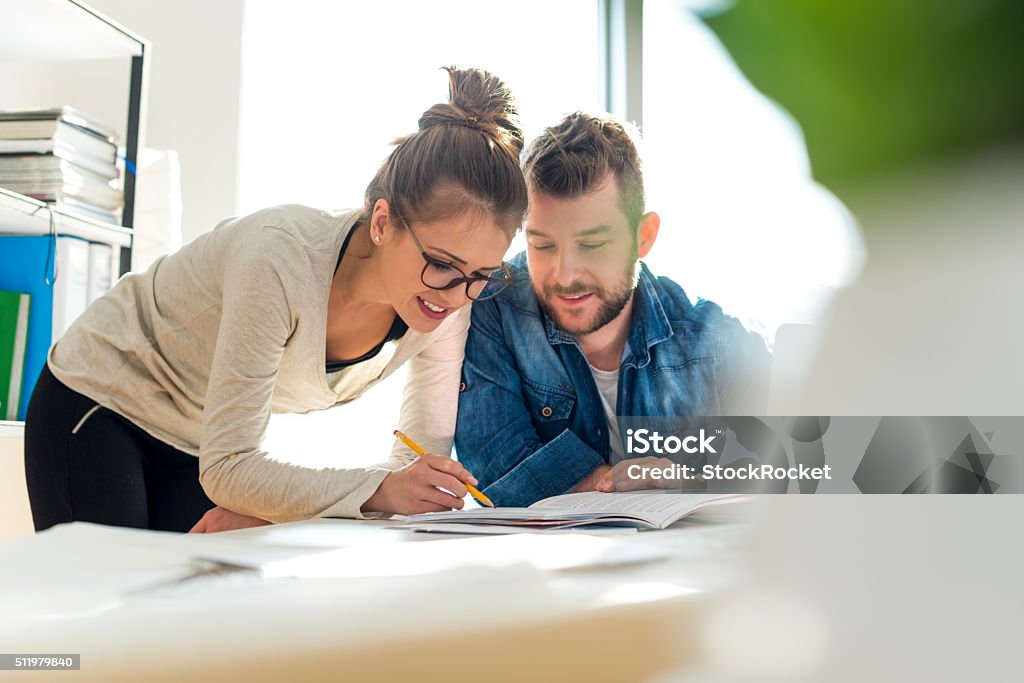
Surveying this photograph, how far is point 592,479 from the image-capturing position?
126 centimetres

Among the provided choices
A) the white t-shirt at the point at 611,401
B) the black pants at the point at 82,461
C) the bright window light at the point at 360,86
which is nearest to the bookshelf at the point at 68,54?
the bright window light at the point at 360,86

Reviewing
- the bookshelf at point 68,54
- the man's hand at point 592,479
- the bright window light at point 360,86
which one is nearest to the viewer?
the man's hand at point 592,479

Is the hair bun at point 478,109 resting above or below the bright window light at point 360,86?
below

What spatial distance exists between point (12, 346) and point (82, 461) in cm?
89

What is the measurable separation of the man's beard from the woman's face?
0.24 metres

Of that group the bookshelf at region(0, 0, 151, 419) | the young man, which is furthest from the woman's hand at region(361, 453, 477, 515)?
the bookshelf at region(0, 0, 151, 419)

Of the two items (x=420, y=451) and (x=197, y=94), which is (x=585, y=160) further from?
(x=197, y=94)

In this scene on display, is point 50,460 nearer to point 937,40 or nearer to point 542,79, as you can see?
point 937,40

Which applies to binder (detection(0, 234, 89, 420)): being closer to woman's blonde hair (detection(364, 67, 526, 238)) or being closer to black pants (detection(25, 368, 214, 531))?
black pants (detection(25, 368, 214, 531))

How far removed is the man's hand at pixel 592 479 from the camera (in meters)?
1.24

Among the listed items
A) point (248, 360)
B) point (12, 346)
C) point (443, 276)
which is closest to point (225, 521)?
point (248, 360)

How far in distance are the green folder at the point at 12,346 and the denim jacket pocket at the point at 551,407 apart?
1157mm

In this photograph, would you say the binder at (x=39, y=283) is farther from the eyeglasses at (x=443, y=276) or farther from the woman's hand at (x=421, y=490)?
the woman's hand at (x=421, y=490)

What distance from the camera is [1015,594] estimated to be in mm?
116
